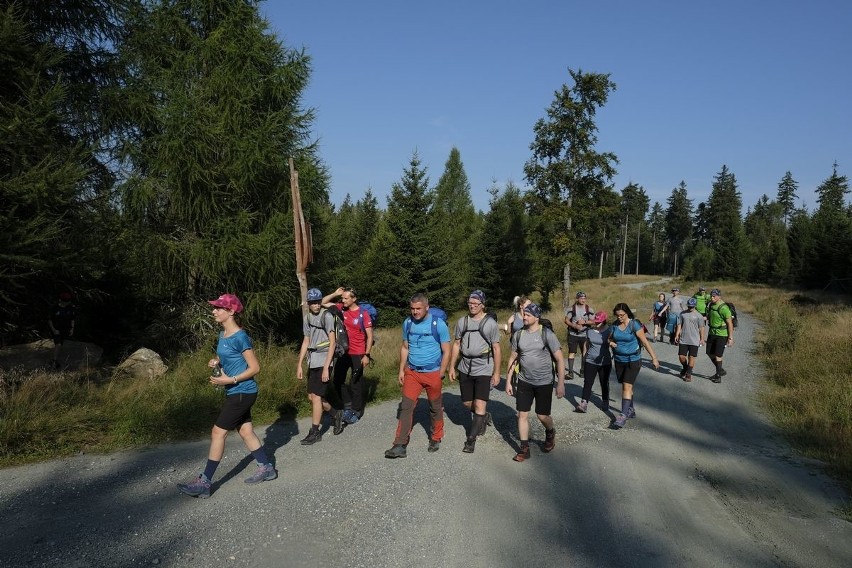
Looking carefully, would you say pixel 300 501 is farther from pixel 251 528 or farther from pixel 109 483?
pixel 109 483

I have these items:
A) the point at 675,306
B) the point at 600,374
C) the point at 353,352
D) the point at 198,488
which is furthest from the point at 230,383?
the point at 675,306

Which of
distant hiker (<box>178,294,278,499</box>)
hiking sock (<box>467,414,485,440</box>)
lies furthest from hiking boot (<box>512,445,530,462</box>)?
distant hiker (<box>178,294,278,499</box>)

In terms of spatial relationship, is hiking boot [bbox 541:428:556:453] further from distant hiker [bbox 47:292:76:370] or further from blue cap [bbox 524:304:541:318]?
distant hiker [bbox 47:292:76:370]

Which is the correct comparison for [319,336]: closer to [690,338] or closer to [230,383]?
[230,383]

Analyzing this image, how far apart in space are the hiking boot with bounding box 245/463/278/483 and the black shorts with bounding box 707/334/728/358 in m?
10.7

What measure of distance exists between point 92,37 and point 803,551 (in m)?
14.7

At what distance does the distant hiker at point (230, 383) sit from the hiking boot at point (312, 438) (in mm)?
1554

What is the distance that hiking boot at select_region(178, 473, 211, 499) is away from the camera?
491 cm

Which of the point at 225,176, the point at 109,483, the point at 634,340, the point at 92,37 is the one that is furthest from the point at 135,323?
the point at 634,340

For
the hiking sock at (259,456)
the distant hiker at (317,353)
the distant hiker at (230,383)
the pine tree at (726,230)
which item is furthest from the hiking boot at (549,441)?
the pine tree at (726,230)

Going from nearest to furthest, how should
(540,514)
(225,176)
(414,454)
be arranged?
(540,514), (414,454), (225,176)

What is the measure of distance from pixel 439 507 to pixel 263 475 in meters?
1.91

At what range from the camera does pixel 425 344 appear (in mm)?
6559

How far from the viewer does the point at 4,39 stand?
25.2 feet
